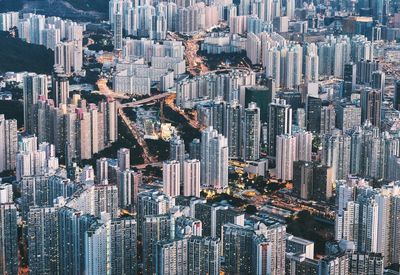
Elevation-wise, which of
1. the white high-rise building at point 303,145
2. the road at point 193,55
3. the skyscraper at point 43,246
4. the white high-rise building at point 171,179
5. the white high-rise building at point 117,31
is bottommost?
the skyscraper at point 43,246

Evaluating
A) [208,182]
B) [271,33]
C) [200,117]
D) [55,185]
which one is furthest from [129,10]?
[55,185]

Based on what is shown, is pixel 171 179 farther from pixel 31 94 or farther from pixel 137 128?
pixel 31 94

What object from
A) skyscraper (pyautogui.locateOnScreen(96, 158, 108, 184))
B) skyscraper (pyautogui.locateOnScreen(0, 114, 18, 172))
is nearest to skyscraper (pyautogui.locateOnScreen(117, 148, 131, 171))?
skyscraper (pyautogui.locateOnScreen(96, 158, 108, 184))

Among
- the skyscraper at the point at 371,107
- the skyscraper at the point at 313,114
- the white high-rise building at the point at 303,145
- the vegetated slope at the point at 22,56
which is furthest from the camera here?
the vegetated slope at the point at 22,56

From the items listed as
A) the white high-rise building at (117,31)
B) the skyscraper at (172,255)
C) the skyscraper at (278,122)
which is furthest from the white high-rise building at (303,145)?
the white high-rise building at (117,31)

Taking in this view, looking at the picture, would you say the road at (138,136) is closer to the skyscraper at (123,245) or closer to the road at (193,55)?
the road at (193,55)

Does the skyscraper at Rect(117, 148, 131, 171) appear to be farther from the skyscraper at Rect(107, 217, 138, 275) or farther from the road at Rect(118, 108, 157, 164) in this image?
the skyscraper at Rect(107, 217, 138, 275)
